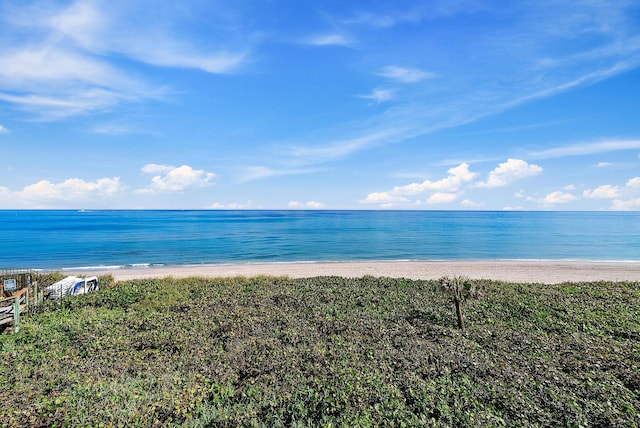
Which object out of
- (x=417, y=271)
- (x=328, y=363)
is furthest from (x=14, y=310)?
(x=417, y=271)

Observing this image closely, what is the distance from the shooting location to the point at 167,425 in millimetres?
7441

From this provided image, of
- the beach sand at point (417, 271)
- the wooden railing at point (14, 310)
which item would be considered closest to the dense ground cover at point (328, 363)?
the wooden railing at point (14, 310)

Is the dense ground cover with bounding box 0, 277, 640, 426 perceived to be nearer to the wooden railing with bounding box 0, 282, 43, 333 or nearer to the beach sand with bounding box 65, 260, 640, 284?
the wooden railing with bounding box 0, 282, 43, 333

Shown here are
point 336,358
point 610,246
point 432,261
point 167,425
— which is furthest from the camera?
point 610,246

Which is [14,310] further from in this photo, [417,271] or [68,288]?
[417,271]

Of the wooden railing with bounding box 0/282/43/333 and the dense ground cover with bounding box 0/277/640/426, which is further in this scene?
the wooden railing with bounding box 0/282/43/333

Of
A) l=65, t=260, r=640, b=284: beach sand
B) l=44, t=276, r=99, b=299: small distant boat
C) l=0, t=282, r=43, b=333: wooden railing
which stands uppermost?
l=0, t=282, r=43, b=333: wooden railing

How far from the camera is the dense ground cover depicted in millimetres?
7844

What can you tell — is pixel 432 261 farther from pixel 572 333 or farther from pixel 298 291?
pixel 572 333

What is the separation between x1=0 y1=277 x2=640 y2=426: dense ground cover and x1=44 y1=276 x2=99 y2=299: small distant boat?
3812 mm

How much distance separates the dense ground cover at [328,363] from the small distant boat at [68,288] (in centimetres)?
381

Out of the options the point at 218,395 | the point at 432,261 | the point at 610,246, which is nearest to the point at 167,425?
the point at 218,395

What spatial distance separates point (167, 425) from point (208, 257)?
45.3 meters

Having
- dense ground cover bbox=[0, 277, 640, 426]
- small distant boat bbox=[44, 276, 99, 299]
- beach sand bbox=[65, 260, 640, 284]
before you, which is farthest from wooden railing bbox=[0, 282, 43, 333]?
beach sand bbox=[65, 260, 640, 284]
